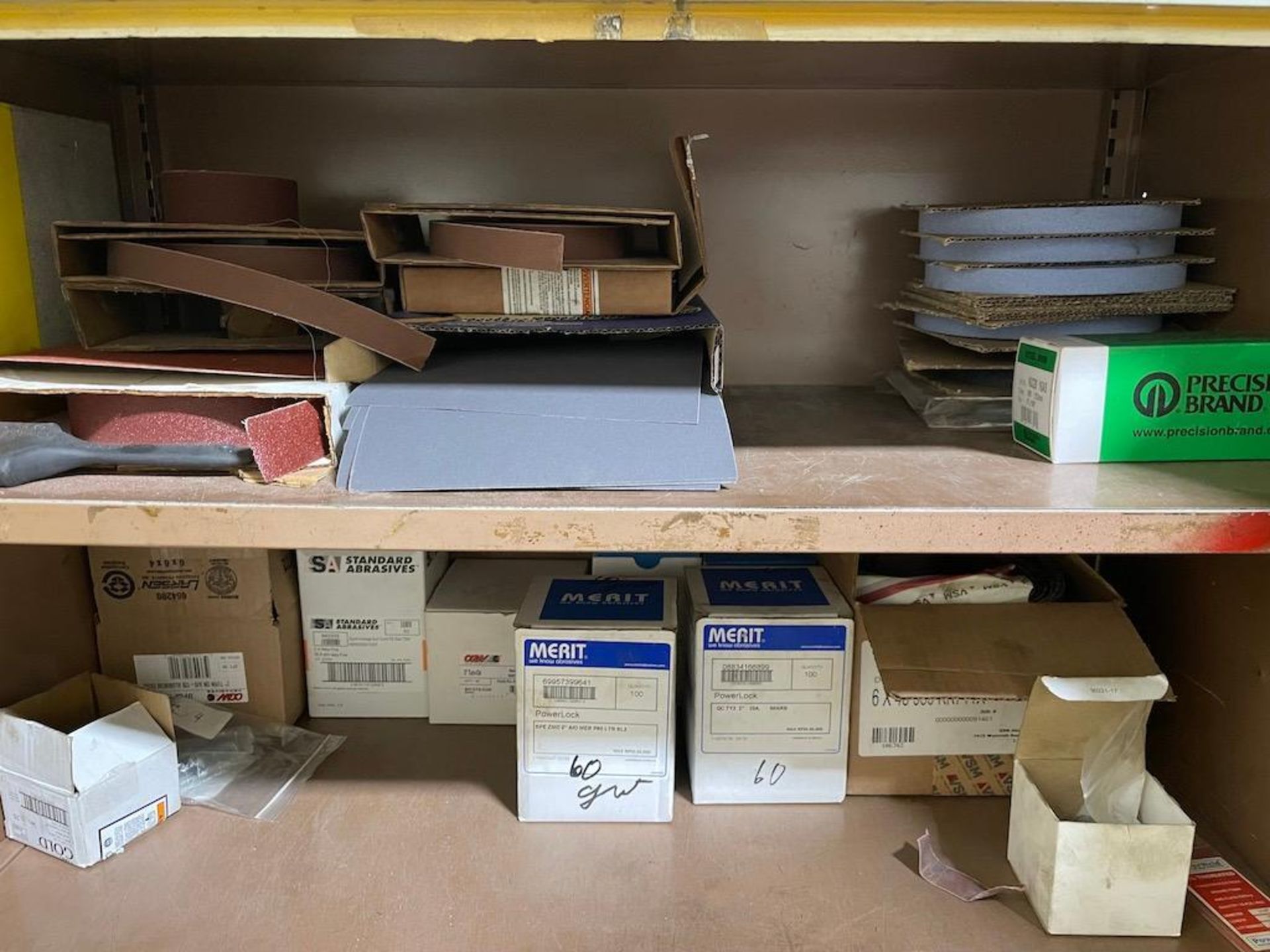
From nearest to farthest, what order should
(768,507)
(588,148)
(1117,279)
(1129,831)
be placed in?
(768,507) < (1129,831) < (1117,279) < (588,148)

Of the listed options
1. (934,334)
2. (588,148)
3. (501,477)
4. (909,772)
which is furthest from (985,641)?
(588,148)

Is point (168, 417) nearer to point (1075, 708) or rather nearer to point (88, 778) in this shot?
point (88, 778)

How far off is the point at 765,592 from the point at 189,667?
24.2 inches

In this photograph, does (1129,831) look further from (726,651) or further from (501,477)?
(501,477)

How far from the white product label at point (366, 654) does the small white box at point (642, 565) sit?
0.21 m

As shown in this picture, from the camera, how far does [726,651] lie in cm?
89

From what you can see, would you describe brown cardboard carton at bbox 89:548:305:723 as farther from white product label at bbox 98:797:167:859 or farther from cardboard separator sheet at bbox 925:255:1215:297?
cardboard separator sheet at bbox 925:255:1215:297

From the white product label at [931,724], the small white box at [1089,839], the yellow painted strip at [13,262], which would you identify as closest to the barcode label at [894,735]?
the white product label at [931,724]

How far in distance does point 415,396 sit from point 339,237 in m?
0.20

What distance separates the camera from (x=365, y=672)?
Answer: 104 cm

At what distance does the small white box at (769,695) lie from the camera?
880 mm

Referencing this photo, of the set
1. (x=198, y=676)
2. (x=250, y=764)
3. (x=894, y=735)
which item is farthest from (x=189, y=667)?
(x=894, y=735)

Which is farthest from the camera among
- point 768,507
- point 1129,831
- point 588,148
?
point 588,148

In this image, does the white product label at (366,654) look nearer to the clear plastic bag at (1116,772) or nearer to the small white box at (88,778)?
the small white box at (88,778)
